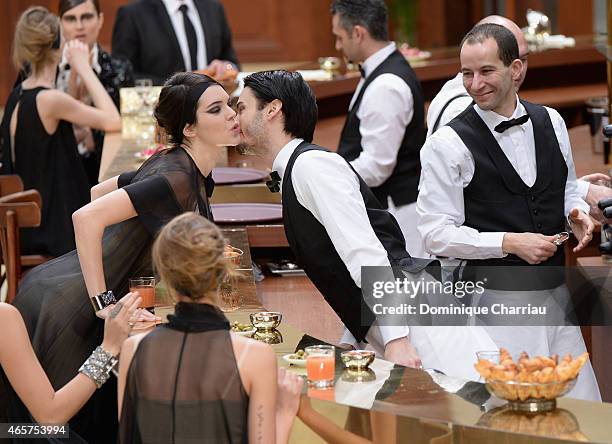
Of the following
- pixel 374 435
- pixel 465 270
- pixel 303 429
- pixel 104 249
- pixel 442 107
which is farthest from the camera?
pixel 442 107

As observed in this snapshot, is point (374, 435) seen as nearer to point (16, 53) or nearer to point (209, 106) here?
point (209, 106)

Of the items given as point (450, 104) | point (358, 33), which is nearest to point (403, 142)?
point (358, 33)

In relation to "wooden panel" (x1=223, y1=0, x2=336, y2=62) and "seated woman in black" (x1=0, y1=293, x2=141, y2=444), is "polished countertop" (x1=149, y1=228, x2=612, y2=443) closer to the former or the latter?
"seated woman in black" (x1=0, y1=293, x2=141, y2=444)

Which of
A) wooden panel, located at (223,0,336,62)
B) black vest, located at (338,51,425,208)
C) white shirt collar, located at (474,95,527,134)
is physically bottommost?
wooden panel, located at (223,0,336,62)

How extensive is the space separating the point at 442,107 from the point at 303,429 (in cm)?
187

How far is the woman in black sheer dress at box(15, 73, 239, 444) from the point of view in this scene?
354 centimetres

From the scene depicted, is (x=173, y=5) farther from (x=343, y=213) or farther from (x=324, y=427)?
(x=324, y=427)

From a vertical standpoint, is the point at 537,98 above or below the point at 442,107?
below

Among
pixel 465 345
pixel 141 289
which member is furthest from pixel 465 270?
pixel 141 289

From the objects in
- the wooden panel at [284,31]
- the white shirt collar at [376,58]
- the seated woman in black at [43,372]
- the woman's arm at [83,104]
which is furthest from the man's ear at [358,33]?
the wooden panel at [284,31]

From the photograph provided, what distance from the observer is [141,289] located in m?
3.60

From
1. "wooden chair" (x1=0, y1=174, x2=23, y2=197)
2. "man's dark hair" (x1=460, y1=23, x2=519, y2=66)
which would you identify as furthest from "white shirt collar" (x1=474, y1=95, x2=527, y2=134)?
"wooden chair" (x1=0, y1=174, x2=23, y2=197)

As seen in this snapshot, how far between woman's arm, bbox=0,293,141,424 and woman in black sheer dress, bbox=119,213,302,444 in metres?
0.39

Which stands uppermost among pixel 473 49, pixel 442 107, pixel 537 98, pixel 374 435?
pixel 473 49
